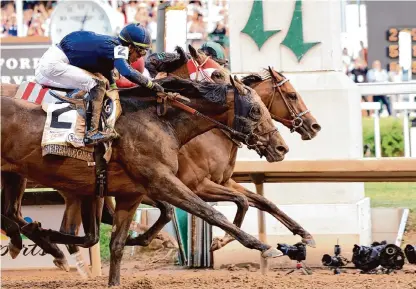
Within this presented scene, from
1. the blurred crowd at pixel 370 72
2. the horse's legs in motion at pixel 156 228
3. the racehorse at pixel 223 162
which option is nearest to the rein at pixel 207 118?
the racehorse at pixel 223 162

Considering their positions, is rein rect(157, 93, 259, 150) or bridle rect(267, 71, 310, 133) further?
bridle rect(267, 71, 310, 133)

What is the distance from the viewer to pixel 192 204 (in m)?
7.42

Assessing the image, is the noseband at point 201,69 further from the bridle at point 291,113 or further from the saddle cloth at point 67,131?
the saddle cloth at point 67,131

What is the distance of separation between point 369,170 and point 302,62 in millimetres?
2157

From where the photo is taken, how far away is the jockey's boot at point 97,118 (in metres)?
7.52

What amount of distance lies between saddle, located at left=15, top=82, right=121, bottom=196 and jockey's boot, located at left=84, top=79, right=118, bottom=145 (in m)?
0.04

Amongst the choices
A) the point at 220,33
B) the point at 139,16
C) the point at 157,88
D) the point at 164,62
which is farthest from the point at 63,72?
the point at 139,16

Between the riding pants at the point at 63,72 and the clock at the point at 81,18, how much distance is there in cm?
775

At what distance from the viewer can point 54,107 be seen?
25.3 feet

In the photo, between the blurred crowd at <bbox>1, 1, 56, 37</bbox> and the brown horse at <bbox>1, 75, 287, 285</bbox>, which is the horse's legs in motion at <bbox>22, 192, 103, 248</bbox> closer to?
the brown horse at <bbox>1, 75, 287, 285</bbox>

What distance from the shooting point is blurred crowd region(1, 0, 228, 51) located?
20.3m

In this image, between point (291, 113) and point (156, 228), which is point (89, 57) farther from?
point (291, 113)

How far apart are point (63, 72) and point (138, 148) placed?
33.4 inches

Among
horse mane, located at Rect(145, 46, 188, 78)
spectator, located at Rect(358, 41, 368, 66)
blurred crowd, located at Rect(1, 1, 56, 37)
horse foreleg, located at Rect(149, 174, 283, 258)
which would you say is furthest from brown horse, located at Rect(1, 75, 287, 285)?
blurred crowd, located at Rect(1, 1, 56, 37)
